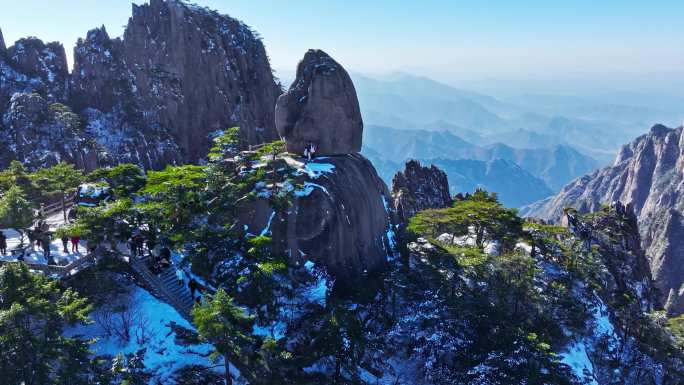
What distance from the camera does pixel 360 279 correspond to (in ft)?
108

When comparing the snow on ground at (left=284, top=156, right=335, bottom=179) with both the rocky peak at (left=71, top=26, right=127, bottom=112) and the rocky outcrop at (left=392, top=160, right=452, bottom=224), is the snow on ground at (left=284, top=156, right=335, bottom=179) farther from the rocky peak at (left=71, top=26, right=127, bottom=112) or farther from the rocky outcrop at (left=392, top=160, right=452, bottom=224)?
the rocky peak at (left=71, top=26, right=127, bottom=112)

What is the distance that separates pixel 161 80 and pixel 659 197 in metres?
155

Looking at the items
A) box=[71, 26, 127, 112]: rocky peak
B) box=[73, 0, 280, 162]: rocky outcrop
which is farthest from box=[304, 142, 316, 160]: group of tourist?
box=[71, 26, 127, 112]: rocky peak

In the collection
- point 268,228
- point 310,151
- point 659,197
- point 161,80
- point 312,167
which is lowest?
point 659,197

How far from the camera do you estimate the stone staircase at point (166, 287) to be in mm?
28875

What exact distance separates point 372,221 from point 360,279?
5.38 metres

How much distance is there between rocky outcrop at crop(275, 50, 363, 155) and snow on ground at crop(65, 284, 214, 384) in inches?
699

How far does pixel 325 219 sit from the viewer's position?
31500 millimetres

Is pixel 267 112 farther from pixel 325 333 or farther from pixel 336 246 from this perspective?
pixel 325 333

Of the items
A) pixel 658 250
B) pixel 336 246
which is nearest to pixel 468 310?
pixel 336 246

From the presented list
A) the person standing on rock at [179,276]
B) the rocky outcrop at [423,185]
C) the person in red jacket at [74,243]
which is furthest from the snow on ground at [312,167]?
the rocky outcrop at [423,185]

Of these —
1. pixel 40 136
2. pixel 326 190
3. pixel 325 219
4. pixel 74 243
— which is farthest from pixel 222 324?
pixel 40 136

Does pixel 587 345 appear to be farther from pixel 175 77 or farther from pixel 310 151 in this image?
pixel 175 77

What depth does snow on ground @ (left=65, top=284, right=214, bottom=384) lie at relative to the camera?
24391 millimetres
